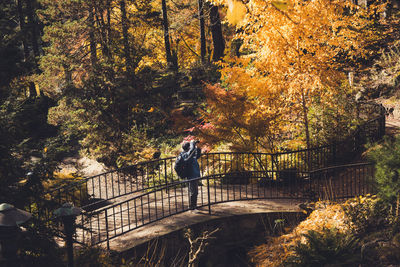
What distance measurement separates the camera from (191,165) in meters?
8.13

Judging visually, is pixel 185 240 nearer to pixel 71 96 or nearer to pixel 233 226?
pixel 233 226

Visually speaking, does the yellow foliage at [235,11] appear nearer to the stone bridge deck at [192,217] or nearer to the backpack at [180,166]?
the stone bridge deck at [192,217]

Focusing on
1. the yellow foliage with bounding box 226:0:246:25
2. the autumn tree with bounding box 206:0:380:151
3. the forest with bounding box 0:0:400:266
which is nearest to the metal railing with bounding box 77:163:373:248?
the forest with bounding box 0:0:400:266

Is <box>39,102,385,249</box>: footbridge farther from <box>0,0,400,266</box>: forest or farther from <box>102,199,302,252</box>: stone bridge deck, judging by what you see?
<box>0,0,400,266</box>: forest

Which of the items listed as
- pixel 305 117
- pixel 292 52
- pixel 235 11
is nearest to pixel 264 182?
pixel 305 117

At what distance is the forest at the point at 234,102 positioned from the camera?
17.9ft

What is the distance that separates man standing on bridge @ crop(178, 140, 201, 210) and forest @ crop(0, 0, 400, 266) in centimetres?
101

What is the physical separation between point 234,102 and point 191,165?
A: 193 centimetres

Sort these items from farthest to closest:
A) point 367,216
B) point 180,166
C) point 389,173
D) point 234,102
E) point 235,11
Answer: point 234,102, point 180,166, point 367,216, point 389,173, point 235,11

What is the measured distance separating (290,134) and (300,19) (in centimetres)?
413

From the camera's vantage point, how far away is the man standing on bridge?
313 inches

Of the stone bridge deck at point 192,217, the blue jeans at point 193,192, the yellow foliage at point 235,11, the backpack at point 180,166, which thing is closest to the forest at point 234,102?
the yellow foliage at point 235,11

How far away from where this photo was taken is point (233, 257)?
7.68m

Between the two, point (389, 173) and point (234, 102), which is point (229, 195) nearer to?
point (234, 102)
